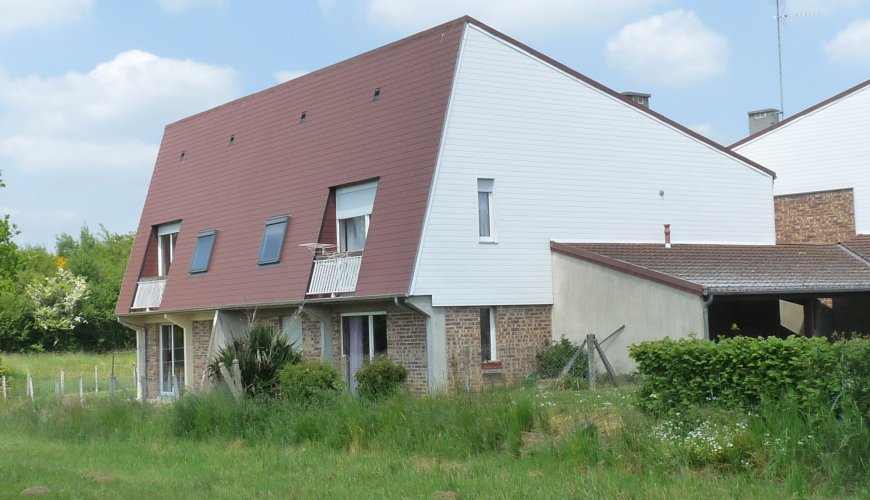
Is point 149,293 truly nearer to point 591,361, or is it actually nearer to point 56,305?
point 591,361

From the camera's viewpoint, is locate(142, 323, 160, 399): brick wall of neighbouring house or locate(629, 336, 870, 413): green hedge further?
locate(142, 323, 160, 399): brick wall of neighbouring house

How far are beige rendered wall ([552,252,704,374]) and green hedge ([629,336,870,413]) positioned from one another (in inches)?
317

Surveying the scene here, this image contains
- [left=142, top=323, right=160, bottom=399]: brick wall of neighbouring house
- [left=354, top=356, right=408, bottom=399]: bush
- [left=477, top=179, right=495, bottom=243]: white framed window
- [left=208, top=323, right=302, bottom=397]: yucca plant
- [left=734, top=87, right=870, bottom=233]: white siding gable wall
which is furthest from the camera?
[left=142, top=323, right=160, bottom=399]: brick wall of neighbouring house

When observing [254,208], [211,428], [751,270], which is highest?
[254,208]

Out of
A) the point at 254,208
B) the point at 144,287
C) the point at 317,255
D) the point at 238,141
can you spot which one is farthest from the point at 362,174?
the point at 144,287

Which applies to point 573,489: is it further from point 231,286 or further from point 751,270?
point 231,286

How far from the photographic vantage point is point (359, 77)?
27594 millimetres

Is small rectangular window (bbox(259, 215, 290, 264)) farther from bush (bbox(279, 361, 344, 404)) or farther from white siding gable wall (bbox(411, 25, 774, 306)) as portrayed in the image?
bush (bbox(279, 361, 344, 404))

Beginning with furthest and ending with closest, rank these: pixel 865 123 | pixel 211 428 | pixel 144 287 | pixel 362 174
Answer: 1. pixel 144 287
2. pixel 865 123
3. pixel 362 174
4. pixel 211 428

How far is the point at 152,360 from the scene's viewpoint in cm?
3425

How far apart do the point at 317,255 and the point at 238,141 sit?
6.66 metres

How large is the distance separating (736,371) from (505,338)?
11.8 m

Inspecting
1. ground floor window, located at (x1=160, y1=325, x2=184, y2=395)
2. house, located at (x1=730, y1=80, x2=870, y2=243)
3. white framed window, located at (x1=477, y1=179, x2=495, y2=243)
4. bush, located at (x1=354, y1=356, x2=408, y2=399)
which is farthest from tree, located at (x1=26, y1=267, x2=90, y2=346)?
bush, located at (x1=354, y1=356, x2=408, y2=399)

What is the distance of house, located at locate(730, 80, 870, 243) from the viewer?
103 feet
